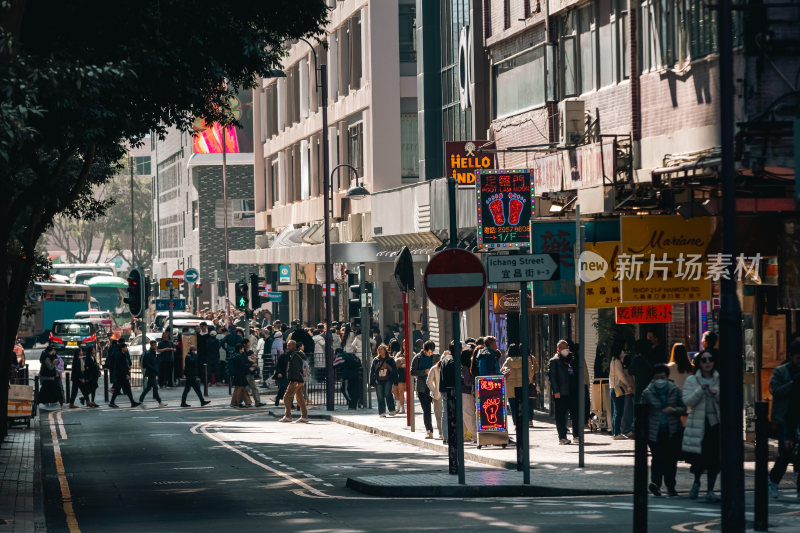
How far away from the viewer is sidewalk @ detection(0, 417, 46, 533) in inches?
612

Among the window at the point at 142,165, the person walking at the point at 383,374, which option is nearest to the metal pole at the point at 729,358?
the person walking at the point at 383,374

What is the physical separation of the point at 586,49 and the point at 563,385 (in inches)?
276

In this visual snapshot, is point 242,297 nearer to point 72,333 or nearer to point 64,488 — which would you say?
point 72,333

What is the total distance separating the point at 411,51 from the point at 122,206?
262ft

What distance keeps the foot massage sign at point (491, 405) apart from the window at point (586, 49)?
21.7ft

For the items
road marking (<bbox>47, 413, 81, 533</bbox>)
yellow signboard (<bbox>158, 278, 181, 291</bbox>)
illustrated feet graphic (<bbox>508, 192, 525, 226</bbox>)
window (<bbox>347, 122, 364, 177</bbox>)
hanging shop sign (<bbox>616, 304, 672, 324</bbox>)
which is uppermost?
window (<bbox>347, 122, 364, 177</bbox>)

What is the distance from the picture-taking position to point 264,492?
18406 millimetres

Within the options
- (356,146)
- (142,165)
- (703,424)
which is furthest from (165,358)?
(142,165)

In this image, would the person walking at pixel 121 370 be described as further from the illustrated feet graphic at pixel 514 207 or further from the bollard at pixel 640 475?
the bollard at pixel 640 475

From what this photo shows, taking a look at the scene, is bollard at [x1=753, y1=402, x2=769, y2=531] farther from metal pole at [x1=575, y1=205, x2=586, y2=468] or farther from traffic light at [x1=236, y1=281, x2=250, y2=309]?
traffic light at [x1=236, y1=281, x2=250, y2=309]

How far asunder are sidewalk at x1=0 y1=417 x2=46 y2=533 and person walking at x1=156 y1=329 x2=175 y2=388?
956 centimetres

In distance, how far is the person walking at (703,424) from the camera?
1574 cm

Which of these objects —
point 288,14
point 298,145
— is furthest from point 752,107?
point 298,145

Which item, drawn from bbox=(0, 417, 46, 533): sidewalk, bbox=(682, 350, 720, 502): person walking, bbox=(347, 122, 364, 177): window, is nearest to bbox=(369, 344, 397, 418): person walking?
bbox=(0, 417, 46, 533): sidewalk
